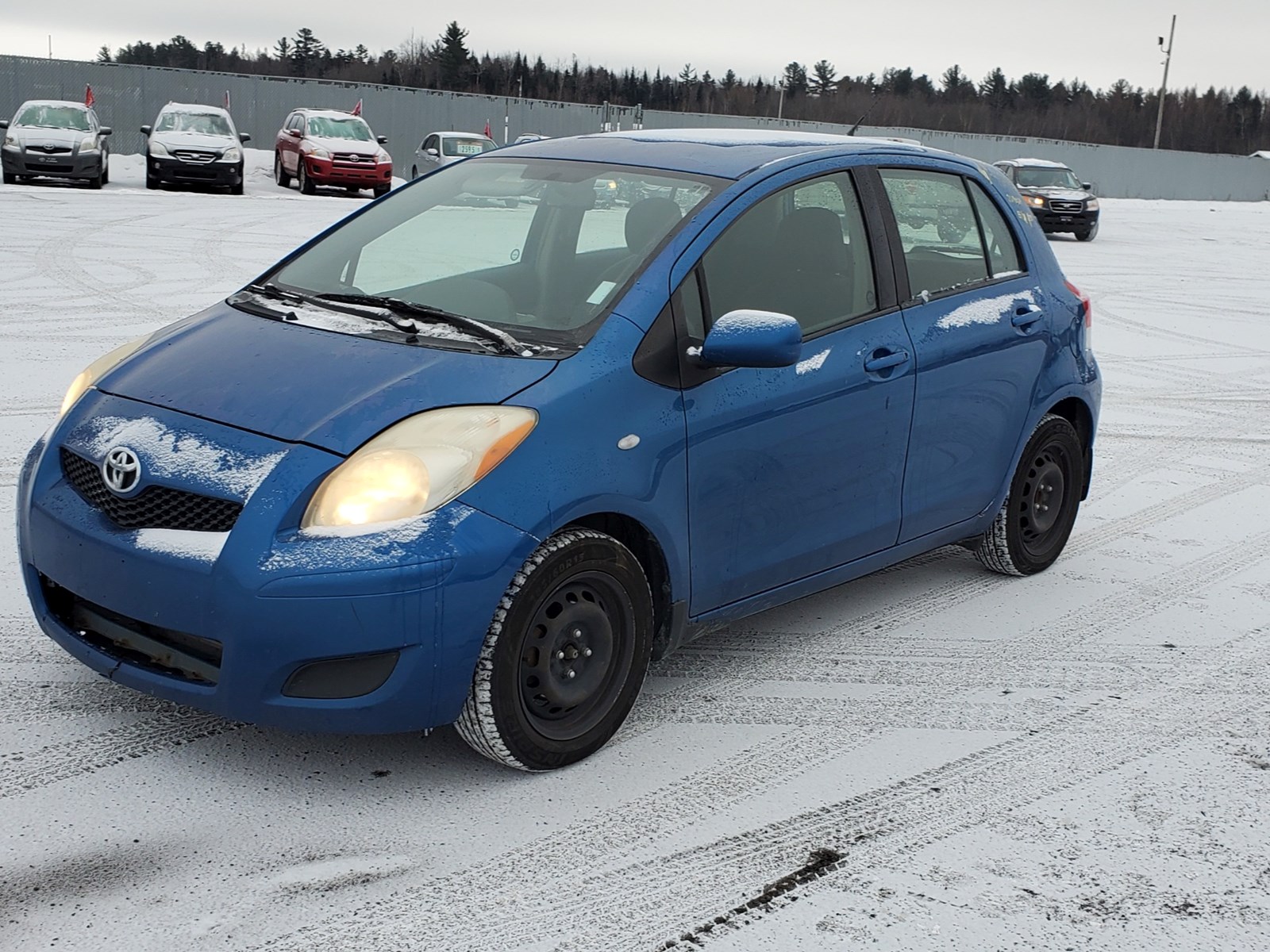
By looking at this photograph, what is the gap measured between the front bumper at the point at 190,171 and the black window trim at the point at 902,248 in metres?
21.6

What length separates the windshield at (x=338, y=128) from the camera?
27203mm

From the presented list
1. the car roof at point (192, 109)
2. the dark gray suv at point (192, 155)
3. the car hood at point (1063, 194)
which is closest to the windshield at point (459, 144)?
the car roof at point (192, 109)

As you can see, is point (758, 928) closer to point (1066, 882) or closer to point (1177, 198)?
point (1066, 882)

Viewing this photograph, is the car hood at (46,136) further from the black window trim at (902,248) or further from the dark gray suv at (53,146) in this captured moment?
the black window trim at (902,248)

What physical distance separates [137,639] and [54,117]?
913 inches

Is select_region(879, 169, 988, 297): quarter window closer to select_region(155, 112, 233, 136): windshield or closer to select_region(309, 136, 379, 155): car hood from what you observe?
select_region(155, 112, 233, 136): windshield

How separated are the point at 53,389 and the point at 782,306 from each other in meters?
5.23

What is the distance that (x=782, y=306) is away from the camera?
4309mm

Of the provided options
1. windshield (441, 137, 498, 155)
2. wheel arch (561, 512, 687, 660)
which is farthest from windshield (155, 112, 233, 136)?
wheel arch (561, 512, 687, 660)

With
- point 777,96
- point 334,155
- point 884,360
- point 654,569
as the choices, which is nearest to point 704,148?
point 884,360

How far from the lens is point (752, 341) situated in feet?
12.5

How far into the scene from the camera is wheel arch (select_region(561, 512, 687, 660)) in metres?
3.78

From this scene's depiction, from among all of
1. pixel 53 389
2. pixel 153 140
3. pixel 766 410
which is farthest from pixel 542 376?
pixel 153 140

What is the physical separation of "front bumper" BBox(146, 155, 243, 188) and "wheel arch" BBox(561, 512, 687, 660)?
22.7 m
